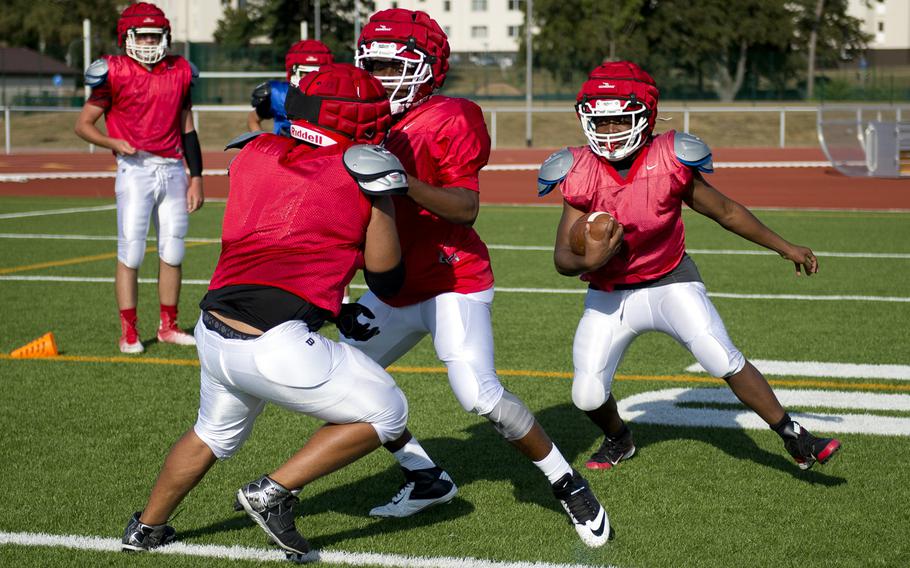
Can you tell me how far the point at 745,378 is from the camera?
4.92 metres

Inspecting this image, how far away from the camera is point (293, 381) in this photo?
3.76m

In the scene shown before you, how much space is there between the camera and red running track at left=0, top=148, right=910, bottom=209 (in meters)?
19.1

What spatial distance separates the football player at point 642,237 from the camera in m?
4.84

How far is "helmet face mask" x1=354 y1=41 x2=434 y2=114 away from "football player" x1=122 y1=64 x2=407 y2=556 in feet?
1.64

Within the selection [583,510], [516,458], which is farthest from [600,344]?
[583,510]

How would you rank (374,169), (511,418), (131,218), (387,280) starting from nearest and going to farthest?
(374,169)
(387,280)
(511,418)
(131,218)

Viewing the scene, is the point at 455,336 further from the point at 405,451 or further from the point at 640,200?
the point at 640,200

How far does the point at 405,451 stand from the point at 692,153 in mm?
1670

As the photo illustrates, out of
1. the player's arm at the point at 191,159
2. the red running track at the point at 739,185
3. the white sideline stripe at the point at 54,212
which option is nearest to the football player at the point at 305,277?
the player's arm at the point at 191,159

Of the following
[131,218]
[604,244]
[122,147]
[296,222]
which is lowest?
[131,218]

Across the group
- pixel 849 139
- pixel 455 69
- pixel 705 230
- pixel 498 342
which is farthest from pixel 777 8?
pixel 498 342

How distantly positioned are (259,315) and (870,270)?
861 cm

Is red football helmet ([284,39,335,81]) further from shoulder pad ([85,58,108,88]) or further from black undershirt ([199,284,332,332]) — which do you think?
black undershirt ([199,284,332,332])

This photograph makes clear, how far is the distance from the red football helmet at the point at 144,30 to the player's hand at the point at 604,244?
4.36 metres
